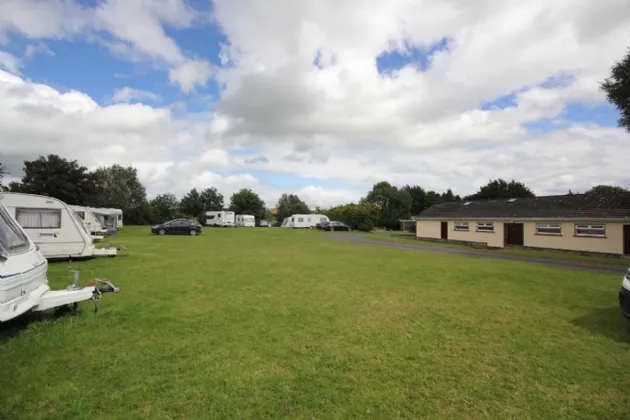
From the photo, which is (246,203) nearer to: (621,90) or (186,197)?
(186,197)

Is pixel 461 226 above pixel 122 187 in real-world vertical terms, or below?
below

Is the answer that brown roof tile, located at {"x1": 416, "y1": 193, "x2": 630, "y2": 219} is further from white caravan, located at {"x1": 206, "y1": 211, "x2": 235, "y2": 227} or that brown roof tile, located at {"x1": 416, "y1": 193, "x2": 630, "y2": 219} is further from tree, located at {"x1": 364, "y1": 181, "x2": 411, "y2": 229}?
tree, located at {"x1": 364, "y1": 181, "x2": 411, "y2": 229}

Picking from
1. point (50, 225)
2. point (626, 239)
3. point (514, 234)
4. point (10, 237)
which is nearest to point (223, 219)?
point (50, 225)

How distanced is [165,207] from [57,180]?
31876 mm

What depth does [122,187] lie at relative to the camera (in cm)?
6172

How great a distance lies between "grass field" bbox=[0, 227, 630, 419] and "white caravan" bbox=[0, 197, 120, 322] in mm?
512

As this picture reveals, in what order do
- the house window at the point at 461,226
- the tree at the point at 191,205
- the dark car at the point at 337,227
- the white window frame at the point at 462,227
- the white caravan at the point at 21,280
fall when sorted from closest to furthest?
the white caravan at the point at 21,280, the white window frame at the point at 462,227, the house window at the point at 461,226, the dark car at the point at 337,227, the tree at the point at 191,205

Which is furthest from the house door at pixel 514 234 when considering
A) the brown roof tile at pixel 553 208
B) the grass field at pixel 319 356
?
the grass field at pixel 319 356

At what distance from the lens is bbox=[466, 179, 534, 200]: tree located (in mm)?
57562

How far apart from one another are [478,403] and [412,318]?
2.78 metres

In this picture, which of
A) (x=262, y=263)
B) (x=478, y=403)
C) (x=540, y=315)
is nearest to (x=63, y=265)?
(x=262, y=263)

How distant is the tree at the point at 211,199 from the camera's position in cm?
7406

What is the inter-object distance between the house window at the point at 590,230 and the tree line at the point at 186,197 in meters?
7.86

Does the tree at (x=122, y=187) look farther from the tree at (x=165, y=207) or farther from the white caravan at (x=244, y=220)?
the white caravan at (x=244, y=220)
